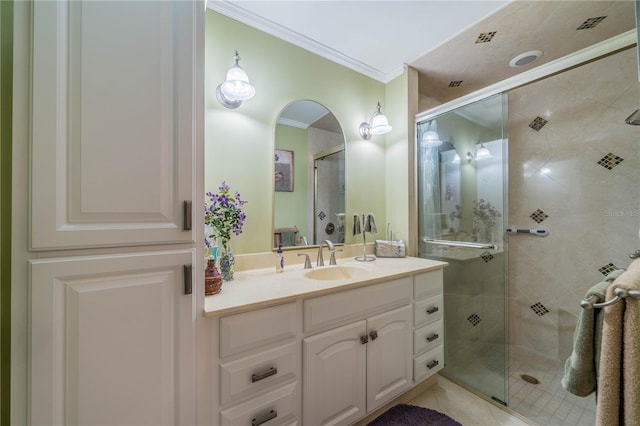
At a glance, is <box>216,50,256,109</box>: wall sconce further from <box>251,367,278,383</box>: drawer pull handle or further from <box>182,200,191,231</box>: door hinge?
<box>251,367,278,383</box>: drawer pull handle

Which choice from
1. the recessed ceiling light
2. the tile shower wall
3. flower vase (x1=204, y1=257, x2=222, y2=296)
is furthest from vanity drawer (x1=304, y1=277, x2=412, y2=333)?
the recessed ceiling light

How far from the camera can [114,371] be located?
71 cm

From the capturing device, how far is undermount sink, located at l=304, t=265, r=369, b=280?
1563mm

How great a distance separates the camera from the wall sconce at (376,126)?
1.88m

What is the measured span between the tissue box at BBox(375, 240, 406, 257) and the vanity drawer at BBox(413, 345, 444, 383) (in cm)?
66

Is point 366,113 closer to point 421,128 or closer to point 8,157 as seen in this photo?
point 421,128

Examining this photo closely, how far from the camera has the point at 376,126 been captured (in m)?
1.89

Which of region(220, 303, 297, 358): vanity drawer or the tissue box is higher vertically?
the tissue box

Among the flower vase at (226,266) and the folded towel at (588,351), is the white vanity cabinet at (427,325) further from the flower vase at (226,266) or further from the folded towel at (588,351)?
the flower vase at (226,266)

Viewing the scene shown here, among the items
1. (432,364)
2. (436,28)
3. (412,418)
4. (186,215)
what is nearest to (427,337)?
(432,364)

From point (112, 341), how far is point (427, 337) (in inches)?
62.9

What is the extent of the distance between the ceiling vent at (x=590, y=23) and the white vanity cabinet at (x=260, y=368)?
7.58 ft

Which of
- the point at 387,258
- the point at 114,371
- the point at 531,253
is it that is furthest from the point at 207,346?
the point at 531,253

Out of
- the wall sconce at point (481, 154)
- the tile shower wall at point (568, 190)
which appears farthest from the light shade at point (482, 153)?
the tile shower wall at point (568, 190)
